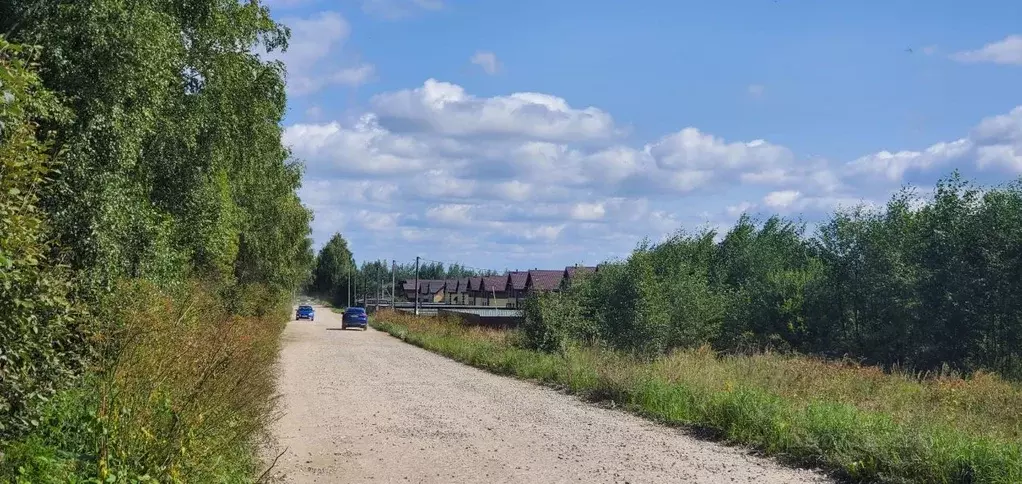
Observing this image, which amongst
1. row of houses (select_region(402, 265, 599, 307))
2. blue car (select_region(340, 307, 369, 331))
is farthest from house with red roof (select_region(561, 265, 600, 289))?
row of houses (select_region(402, 265, 599, 307))

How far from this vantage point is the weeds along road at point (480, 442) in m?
9.20

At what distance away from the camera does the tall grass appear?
554 centimetres

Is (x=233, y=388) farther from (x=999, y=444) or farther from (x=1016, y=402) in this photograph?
(x=1016, y=402)

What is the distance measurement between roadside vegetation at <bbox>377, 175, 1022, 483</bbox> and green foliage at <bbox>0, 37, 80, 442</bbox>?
796 cm

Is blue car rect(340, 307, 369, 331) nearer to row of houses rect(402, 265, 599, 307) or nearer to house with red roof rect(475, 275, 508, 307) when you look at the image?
row of houses rect(402, 265, 599, 307)

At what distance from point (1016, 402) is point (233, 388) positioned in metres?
12.9

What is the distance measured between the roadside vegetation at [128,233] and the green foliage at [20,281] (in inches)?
0.7

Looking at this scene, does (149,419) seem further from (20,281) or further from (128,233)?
(128,233)

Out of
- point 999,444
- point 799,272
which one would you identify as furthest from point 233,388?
point 799,272

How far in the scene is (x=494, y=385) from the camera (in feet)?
65.4

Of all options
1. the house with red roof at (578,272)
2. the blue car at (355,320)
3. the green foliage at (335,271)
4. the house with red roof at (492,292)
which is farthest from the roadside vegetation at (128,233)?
the green foliage at (335,271)

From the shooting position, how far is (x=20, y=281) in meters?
4.93

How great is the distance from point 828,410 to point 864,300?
25.8m

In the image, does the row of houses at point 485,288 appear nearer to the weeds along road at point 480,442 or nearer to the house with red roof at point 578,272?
the house with red roof at point 578,272
